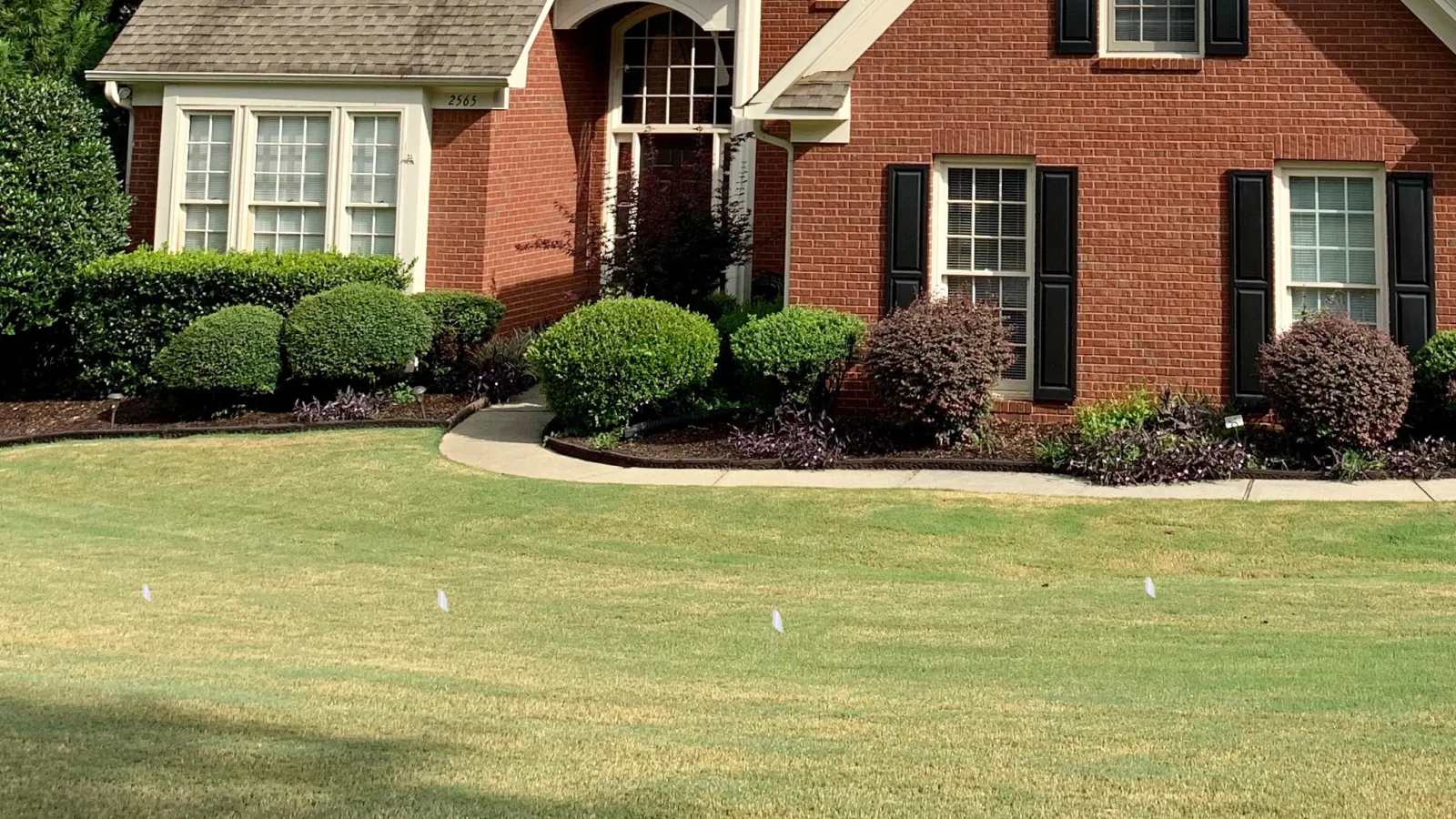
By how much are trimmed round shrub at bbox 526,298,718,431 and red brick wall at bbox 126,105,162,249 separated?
6.97 meters

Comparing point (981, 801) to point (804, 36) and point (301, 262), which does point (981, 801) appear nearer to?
point (301, 262)

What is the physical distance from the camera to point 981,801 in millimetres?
5156

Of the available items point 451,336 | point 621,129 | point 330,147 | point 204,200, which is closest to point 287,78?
point 330,147

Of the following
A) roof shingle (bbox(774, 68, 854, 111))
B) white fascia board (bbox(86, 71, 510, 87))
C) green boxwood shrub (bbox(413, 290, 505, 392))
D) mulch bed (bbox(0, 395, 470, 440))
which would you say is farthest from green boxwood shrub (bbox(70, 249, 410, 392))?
roof shingle (bbox(774, 68, 854, 111))

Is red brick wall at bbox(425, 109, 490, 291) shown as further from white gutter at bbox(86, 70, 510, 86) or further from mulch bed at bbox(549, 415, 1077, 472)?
mulch bed at bbox(549, 415, 1077, 472)

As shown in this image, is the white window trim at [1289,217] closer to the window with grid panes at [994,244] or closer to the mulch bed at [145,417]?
the window with grid panes at [994,244]

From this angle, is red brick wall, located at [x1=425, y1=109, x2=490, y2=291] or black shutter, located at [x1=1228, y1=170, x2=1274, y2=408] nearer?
black shutter, located at [x1=1228, y1=170, x2=1274, y2=408]

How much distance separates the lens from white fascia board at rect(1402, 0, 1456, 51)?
44.6 feet

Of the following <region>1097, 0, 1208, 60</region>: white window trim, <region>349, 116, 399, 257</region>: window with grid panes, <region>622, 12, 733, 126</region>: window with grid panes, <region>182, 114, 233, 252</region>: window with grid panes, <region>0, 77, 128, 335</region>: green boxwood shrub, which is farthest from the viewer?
<region>622, 12, 733, 126</region>: window with grid panes

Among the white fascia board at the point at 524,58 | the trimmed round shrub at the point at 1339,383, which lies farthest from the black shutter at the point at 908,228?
the white fascia board at the point at 524,58

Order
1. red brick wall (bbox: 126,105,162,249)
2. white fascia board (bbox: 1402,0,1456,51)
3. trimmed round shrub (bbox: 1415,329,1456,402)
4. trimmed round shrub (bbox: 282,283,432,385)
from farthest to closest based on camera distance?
red brick wall (bbox: 126,105,162,249)
trimmed round shrub (bbox: 282,283,432,385)
white fascia board (bbox: 1402,0,1456,51)
trimmed round shrub (bbox: 1415,329,1456,402)

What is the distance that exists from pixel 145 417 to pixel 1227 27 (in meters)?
11.6

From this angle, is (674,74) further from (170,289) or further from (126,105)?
(170,289)

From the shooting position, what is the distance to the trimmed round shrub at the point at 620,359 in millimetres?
14141
